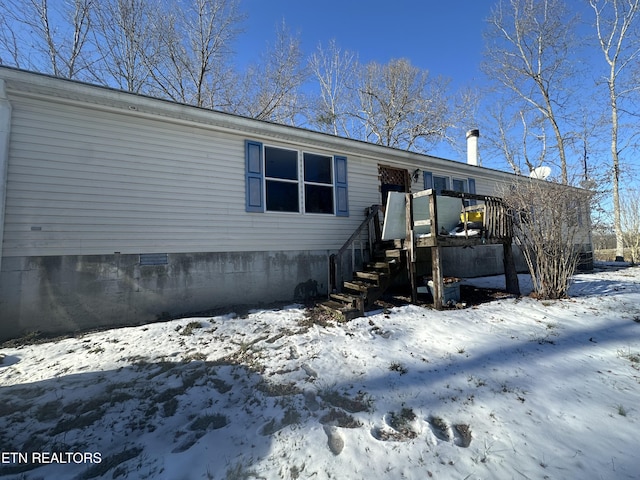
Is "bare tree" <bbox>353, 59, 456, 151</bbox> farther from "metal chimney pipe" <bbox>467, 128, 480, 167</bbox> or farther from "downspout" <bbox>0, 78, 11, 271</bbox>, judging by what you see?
"downspout" <bbox>0, 78, 11, 271</bbox>

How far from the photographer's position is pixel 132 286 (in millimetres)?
5074

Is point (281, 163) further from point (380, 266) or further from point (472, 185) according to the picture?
point (472, 185)

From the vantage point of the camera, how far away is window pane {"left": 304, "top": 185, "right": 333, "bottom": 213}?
274 inches

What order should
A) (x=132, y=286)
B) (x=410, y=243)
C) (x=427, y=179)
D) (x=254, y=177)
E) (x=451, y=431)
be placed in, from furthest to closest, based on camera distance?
1. (x=427, y=179)
2. (x=254, y=177)
3. (x=410, y=243)
4. (x=132, y=286)
5. (x=451, y=431)

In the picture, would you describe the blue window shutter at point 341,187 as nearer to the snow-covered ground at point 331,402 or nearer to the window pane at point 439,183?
the snow-covered ground at point 331,402

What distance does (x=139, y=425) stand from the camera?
2445 mm

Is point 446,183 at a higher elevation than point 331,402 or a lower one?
higher

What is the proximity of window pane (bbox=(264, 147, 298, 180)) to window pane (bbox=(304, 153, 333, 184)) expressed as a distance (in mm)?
303

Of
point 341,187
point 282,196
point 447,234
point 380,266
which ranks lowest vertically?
point 380,266

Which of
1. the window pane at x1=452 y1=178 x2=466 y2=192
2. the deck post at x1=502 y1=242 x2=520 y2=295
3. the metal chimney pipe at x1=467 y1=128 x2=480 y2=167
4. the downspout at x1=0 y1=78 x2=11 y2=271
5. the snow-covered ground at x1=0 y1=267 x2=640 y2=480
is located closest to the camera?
the snow-covered ground at x1=0 y1=267 x2=640 y2=480

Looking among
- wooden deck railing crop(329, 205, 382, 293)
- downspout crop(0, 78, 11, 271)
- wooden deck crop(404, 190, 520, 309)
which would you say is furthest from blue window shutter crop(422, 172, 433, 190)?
downspout crop(0, 78, 11, 271)

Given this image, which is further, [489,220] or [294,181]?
[294,181]

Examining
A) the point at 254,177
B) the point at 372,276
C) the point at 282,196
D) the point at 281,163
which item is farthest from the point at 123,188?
the point at 372,276

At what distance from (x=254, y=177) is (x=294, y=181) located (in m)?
0.99
